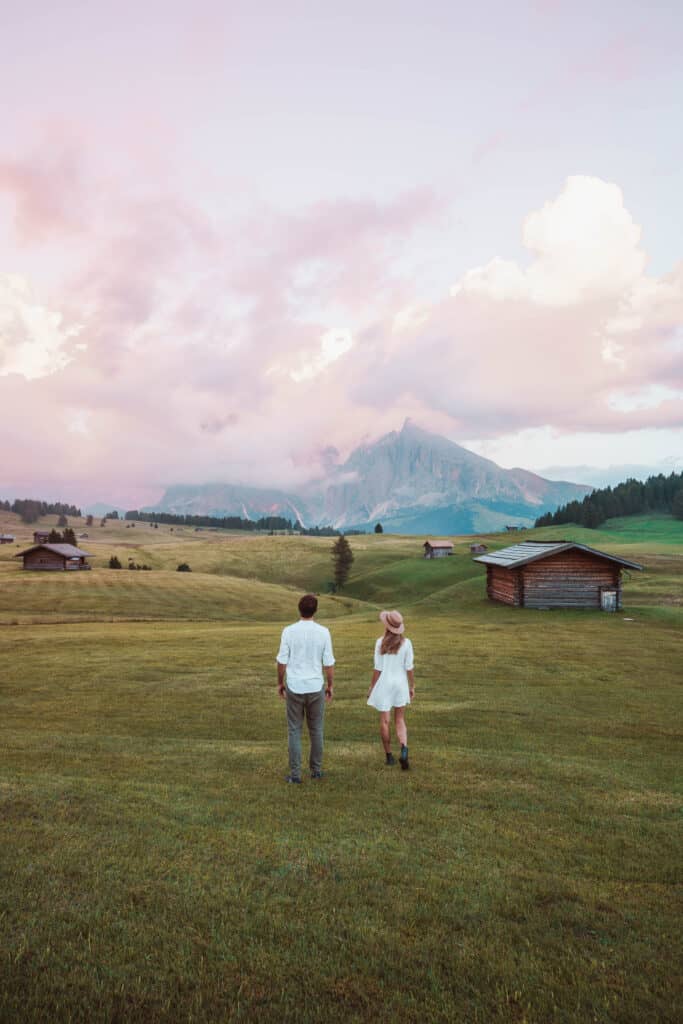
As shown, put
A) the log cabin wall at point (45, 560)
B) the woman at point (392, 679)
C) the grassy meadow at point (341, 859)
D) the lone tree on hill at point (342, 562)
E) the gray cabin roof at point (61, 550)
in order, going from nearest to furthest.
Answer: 1. the grassy meadow at point (341, 859)
2. the woman at point (392, 679)
3. the gray cabin roof at point (61, 550)
4. the log cabin wall at point (45, 560)
5. the lone tree on hill at point (342, 562)

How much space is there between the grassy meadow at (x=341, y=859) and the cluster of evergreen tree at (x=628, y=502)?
16343 cm

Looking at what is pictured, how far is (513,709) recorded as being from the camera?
1717 cm

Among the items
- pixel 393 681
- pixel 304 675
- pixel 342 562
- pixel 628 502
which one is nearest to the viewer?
pixel 304 675

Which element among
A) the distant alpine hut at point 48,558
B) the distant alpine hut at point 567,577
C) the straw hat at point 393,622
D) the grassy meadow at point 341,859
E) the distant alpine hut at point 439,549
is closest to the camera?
the grassy meadow at point 341,859

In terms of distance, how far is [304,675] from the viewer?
33.3 ft

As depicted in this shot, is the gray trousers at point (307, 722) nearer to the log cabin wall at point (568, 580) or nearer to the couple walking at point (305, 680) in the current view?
the couple walking at point (305, 680)

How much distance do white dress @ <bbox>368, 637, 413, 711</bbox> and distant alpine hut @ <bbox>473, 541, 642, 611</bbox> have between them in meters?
37.2

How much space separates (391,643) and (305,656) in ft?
6.76

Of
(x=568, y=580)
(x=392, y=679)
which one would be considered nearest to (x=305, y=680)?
(x=392, y=679)

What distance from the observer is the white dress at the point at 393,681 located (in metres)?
11.2

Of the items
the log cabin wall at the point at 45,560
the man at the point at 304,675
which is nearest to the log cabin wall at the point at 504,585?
the man at the point at 304,675

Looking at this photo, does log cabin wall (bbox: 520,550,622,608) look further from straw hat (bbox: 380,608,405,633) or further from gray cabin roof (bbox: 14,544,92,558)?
gray cabin roof (bbox: 14,544,92,558)

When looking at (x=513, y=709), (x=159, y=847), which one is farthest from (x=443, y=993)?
(x=513, y=709)

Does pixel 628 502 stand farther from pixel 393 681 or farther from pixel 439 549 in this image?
pixel 393 681
